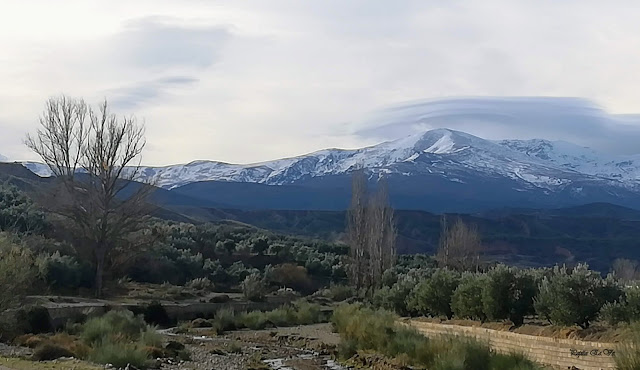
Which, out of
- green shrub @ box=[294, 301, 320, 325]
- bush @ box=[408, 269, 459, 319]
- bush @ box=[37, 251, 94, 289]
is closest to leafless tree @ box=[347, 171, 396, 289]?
green shrub @ box=[294, 301, 320, 325]

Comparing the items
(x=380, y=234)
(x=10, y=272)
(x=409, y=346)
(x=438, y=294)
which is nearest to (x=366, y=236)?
(x=380, y=234)

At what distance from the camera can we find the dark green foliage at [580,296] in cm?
1759

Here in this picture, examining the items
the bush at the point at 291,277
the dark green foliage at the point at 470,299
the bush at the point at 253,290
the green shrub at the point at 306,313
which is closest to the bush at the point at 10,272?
the dark green foliage at the point at 470,299

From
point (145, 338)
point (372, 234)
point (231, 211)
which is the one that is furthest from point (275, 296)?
point (231, 211)

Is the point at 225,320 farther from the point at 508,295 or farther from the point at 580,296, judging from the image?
the point at 580,296

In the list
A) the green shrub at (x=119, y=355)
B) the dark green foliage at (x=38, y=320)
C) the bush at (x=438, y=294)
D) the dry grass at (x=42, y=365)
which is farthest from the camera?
the dark green foliage at (x=38, y=320)

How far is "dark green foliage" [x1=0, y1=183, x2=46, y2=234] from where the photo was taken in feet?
138

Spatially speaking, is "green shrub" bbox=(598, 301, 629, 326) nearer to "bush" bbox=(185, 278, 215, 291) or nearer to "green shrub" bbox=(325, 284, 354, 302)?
"green shrub" bbox=(325, 284, 354, 302)

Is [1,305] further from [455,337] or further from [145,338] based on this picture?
[455,337]

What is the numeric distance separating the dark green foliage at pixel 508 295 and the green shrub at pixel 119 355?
8.98 meters

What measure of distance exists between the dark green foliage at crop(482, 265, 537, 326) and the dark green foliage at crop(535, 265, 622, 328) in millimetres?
2449

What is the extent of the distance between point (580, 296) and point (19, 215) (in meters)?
34.1

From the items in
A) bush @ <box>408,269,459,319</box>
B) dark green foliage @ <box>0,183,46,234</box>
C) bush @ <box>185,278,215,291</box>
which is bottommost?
bush @ <box>185,278,215,291</box>

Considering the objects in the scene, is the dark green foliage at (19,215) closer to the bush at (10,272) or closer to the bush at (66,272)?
the bush at (66,272)
